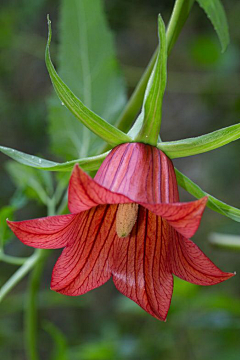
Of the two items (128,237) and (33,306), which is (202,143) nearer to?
(128,237)

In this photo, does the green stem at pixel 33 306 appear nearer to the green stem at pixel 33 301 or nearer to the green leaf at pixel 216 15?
the green stem at pixel 33 301

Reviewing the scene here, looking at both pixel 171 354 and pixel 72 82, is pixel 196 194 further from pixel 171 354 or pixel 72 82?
pixel 171 354

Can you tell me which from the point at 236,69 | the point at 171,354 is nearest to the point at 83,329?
the point at 171,354

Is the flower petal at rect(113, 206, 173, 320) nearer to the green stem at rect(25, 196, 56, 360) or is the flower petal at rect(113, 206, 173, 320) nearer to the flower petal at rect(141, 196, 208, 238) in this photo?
the flower petal at rect(141, 196, 208, 238)

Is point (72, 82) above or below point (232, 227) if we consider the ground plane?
above

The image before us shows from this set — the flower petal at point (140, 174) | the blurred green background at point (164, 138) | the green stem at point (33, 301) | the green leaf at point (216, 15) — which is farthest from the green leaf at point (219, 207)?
the blurred green background at point (164, 138)

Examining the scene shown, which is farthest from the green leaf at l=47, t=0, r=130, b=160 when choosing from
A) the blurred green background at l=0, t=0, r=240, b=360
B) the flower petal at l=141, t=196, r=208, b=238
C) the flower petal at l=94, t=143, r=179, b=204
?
the blurred green background at l=0, t=0, r=240, b=360
